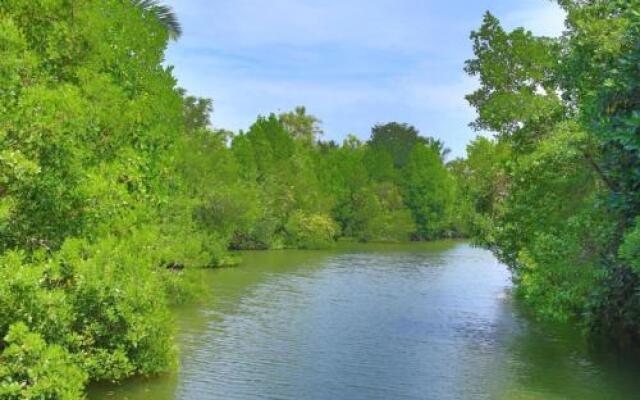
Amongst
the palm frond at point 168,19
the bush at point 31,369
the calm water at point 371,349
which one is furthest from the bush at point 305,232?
the bush at point 31,369

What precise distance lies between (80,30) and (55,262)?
692 cm

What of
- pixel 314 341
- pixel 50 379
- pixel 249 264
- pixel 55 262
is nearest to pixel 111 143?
pixel 55 262

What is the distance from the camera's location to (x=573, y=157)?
2362 cm

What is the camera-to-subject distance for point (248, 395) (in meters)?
21.3

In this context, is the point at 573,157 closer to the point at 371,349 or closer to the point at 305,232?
the point at 371,349

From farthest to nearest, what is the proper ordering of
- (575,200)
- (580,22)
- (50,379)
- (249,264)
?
(249,264) → (575,200) → (580,22) → (50,379)

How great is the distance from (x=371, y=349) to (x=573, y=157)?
10826 millimetres

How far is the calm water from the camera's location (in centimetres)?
2239

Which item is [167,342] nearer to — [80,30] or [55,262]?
[55,262]

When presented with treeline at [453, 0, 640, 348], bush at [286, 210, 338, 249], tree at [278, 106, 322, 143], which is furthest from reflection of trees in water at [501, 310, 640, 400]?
tree at [278, 106, 322, 143]

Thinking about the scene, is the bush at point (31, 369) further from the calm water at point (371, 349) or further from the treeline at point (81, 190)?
the calm water at point (371, 349)

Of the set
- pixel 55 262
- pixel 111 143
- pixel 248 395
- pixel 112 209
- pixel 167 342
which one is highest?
pixel 111 143

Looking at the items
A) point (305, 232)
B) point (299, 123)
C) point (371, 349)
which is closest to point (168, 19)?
point (371, 349)

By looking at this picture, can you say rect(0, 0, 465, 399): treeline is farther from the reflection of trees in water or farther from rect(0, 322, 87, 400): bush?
the reflection of trees in water
